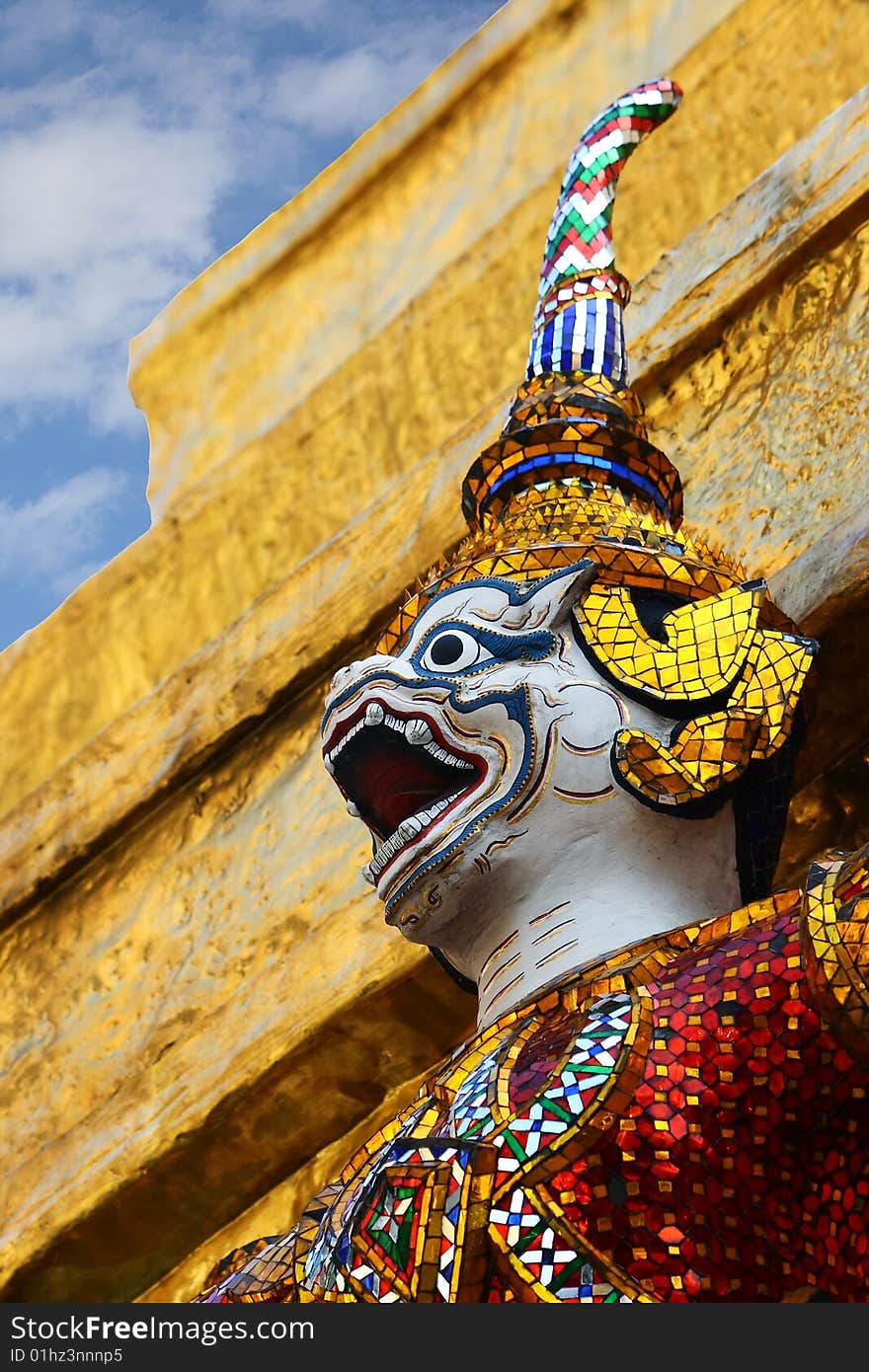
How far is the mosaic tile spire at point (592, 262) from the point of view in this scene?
12.5ft

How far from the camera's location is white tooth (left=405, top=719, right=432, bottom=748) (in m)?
3.25

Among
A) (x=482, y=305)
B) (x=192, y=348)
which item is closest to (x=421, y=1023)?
(x=482, y=305)

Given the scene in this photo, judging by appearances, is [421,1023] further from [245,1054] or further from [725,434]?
[725,434]

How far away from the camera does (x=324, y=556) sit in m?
5.31

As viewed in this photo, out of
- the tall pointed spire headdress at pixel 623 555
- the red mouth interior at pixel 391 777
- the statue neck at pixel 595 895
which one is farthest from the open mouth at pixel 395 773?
the tall pointed spire headdress at pixel 623 555

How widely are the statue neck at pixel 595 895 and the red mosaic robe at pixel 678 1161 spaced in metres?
0.28

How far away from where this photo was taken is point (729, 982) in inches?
113

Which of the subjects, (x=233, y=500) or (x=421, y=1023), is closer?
(x=421, y=1023)

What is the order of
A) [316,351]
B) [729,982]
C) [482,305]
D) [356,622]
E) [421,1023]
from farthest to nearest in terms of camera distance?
[316,351] → [482,305] → [356,622] → [421,1023] → [729,982]

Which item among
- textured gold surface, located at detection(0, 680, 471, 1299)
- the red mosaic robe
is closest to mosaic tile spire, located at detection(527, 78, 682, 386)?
textured gold surface, located at detection(0, 680, 471, 1299)

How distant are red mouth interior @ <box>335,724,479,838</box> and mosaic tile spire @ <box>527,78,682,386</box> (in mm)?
747

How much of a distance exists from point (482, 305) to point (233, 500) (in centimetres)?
70

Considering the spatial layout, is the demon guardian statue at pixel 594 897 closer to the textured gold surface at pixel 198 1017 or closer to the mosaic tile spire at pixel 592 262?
the mosaic tile spire at pixel 592 262

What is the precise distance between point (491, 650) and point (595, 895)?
13.2 inches
